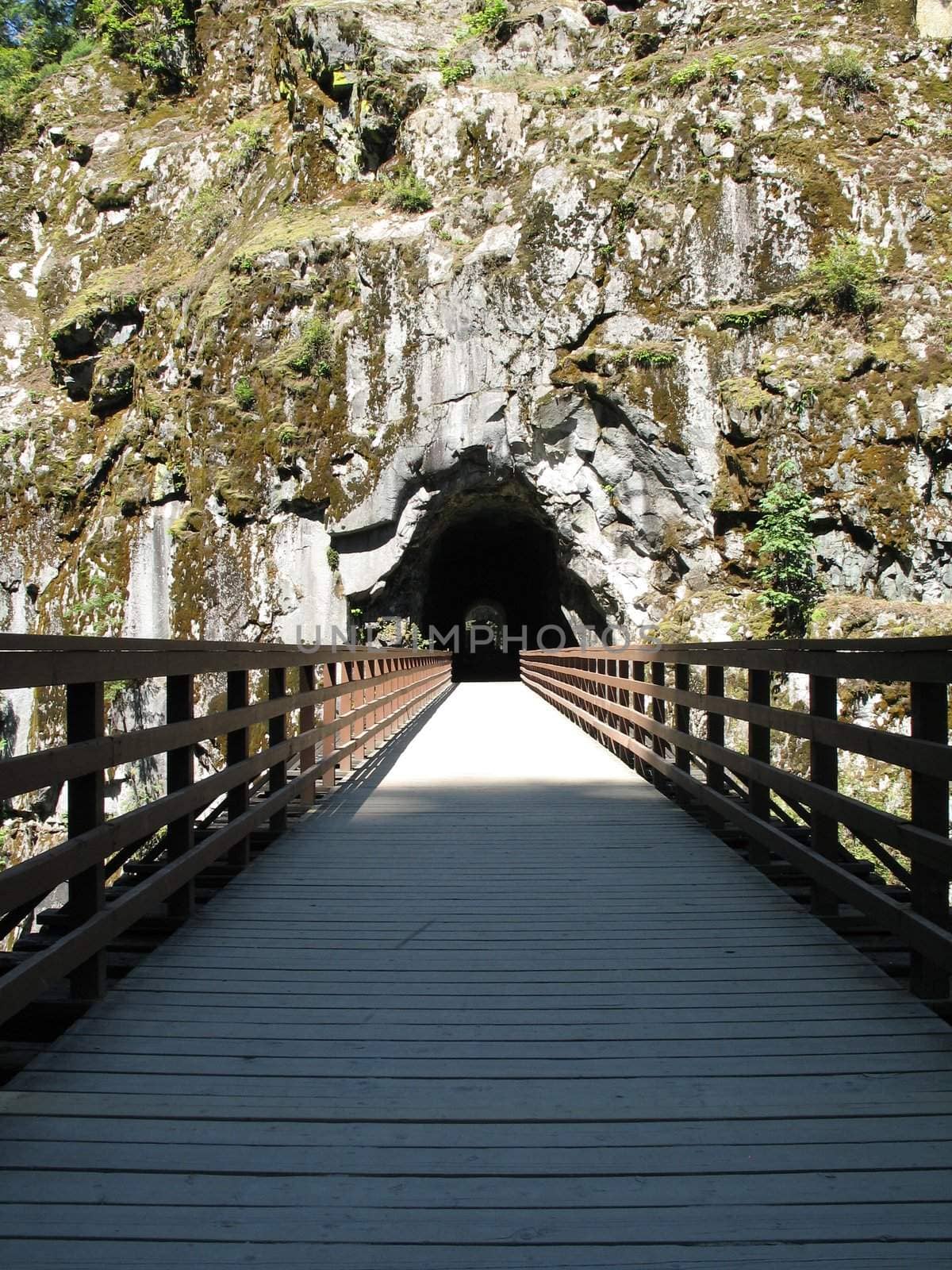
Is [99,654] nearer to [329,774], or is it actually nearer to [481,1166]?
[481,1166]

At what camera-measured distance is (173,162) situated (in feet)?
99.7

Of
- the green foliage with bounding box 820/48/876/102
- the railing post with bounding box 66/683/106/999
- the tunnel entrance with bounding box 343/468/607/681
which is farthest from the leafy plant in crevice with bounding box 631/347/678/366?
the railing post with bounding box 66/683/106/999

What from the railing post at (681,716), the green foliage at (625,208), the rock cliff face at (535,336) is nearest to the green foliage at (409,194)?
the rock cliff face at (535,336)

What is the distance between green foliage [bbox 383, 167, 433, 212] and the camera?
22.8 metres

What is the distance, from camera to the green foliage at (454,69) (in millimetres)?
23984

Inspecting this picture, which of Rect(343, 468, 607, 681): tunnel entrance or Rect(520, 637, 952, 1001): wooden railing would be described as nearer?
Rect(520, 637, 952, 1001): wooden railing

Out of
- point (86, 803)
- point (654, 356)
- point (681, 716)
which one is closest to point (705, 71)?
point (654, 356)

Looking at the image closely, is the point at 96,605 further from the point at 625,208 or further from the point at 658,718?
the point at 658,718

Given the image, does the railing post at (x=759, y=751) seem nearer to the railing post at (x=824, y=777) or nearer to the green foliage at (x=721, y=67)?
the railing post at (x=824, y=777)

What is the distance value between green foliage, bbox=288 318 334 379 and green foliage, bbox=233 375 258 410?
1.18m

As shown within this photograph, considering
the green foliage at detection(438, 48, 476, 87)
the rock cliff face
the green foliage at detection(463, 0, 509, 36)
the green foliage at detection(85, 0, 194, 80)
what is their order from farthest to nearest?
1. the green foliage at detection(85, 0, 194, 80)
2. the green foliage at detection(463, 0, 509, 36)
3. the green foliage at detection(438, 48, 476, 87)
4. the rock cliff face

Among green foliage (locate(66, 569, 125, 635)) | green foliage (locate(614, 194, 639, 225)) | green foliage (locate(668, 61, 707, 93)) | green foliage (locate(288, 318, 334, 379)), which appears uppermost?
green foliage (locate(668, 61, 707, 93))

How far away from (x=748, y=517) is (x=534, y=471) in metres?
5.01

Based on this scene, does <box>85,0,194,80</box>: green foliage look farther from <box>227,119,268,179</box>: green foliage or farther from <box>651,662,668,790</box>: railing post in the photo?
<box>651,662,668,790</box>: railing post
